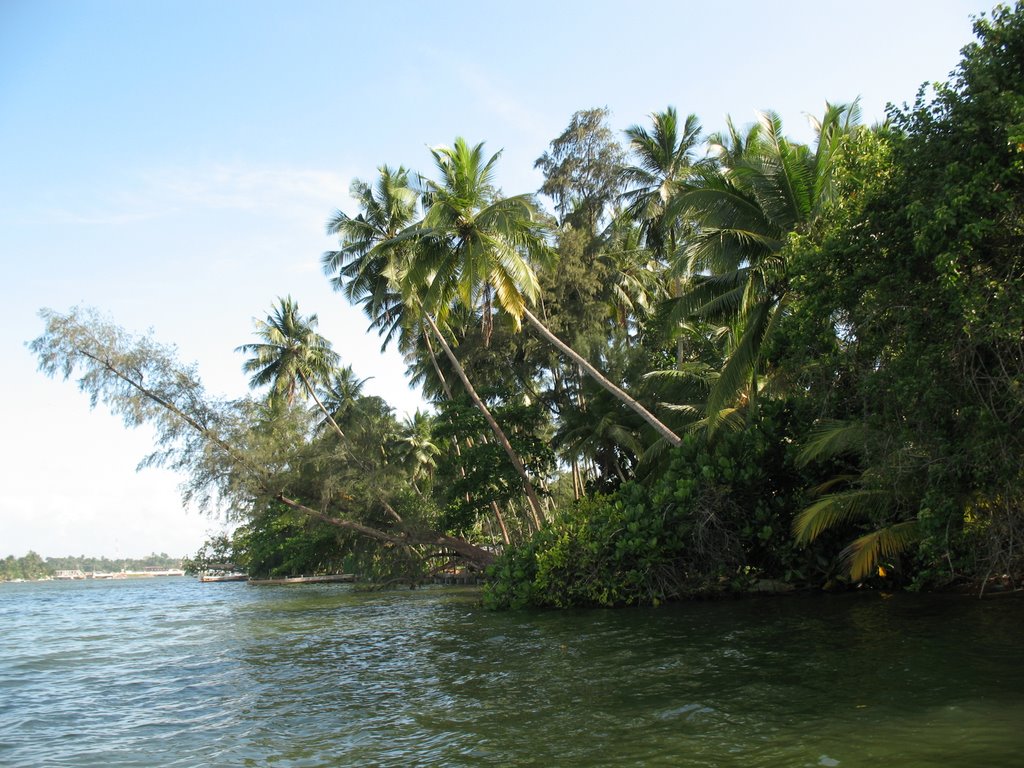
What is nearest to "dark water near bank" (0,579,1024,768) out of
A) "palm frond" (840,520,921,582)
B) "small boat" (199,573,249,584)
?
"palm frond" (840,520,921,582)

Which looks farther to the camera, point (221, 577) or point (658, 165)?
point (221, 577)

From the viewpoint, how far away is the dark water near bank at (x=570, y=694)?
20.5 feet

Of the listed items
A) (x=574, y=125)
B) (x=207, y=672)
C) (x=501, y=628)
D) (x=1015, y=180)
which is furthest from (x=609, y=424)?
(x=1015, y=180)

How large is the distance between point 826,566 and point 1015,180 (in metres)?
11.6

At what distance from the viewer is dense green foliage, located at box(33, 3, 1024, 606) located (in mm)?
8617

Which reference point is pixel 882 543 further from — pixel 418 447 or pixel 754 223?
pixel 418 447

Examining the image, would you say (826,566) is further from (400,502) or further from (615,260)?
(400,502)

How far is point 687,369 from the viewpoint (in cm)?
2041

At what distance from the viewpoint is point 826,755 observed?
568 centimetres

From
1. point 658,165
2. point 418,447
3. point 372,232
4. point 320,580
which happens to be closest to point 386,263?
point 372,232

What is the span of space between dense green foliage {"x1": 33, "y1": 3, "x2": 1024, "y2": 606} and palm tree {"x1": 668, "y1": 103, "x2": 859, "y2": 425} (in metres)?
0.06

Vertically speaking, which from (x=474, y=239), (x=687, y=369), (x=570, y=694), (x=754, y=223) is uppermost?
(x=474, y=239)

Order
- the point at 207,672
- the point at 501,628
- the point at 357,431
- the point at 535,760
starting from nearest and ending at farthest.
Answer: the point at 535,760 < the point at 207,672 < the point at 501,628 < the point at 357,431

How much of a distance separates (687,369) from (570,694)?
1324cm
